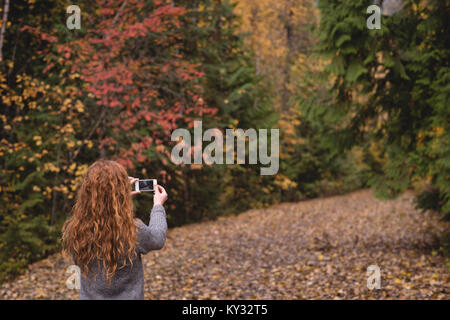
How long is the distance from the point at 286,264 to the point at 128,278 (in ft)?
18.8

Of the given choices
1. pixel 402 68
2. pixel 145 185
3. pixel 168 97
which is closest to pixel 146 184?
pixel 145 185

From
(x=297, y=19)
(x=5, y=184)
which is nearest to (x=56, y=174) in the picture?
(x=5, y=184)

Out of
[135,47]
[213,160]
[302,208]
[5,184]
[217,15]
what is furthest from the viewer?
[302,208]

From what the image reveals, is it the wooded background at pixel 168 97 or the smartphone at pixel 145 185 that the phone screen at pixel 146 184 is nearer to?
the smartphone at pixel 145 185

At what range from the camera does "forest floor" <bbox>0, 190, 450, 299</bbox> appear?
6.07 m

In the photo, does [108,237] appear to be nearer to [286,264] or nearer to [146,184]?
[146,184]

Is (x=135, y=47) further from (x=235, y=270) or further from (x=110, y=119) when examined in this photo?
(x=235, y=270)

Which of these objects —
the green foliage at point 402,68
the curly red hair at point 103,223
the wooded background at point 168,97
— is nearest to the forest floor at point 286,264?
the wooded background at point 168,97

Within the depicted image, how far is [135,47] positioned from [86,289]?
799 cm

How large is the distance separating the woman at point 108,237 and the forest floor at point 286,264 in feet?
13.1

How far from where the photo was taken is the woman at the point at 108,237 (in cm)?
229

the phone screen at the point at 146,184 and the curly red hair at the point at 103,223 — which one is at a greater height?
the phone screen at the point at 146,184
